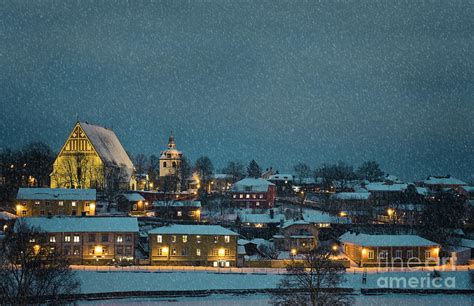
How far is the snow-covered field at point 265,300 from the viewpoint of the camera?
37.7 metres

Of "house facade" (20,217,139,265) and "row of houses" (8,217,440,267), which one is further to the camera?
"row of houses" (8,217,440,267)

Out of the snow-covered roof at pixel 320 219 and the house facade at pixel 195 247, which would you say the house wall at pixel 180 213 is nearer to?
the snow-covered roof at pixel 320 219

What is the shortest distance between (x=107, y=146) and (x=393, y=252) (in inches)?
1628

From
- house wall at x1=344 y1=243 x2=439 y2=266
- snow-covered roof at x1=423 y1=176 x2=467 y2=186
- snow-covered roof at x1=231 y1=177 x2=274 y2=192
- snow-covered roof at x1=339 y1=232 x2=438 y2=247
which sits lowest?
house wall at x1=344 y1=243 x2=439 y2=266

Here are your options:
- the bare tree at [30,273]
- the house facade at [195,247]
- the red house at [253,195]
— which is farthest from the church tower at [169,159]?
the bare tree at [30,273]

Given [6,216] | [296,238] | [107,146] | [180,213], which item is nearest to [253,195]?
[180,213]

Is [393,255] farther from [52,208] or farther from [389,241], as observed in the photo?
[52,208]

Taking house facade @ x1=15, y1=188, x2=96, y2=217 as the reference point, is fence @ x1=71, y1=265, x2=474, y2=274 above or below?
below

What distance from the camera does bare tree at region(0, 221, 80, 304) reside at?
3031 centimetres

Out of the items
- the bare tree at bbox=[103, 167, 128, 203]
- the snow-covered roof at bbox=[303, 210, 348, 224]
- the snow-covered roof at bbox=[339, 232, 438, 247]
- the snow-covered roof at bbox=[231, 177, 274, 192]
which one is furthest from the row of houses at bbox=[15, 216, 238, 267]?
the snow-covered roof at bbox=[231, 177, 274, 192]

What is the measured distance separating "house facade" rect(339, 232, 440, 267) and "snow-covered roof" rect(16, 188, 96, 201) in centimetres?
2526

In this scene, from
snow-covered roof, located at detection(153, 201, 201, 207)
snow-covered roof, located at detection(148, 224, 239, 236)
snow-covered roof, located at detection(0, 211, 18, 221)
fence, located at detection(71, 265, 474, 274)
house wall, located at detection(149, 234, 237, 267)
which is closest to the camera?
fence, located at detection(71, 265, 474, 274)

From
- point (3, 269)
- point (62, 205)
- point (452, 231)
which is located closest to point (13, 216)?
point (62, 205)

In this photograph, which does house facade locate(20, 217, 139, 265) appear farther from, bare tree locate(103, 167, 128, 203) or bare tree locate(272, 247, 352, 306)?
bare tree locate(103, 167, 128, 203)
